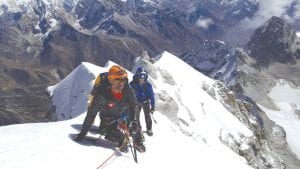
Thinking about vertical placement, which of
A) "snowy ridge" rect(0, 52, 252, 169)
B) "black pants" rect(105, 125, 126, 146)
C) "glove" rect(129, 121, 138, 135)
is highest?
"glove" rect(129, 121, 138, 135)

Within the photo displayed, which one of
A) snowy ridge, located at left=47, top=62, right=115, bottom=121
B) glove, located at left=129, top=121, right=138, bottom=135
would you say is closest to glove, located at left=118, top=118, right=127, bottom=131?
glove, located at left=129, top=121, right=138, bottom=135

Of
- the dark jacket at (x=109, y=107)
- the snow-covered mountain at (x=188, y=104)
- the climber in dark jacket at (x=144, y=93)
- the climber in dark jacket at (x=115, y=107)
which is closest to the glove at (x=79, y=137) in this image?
the climber in dark jacket at (x=115, y=107)

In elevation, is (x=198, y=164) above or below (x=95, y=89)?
below

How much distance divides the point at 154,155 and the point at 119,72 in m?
5.20

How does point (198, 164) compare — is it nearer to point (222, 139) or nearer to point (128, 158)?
point (128, 158)

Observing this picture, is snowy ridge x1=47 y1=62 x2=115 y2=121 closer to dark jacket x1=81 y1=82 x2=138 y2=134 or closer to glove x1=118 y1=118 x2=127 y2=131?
dark jacket x1=81 y1=82 x2=138 y2=134

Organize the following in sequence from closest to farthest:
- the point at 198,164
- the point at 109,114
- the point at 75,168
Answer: the point at 75,168 → the point at 109,114 → the point at 198,164

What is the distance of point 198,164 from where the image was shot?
2725cm

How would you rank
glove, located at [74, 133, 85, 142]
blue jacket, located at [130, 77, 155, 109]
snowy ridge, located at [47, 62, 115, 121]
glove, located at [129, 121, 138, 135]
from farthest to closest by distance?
snowy ridge, located at [47, 62, 115, 121], blue jacket, located at [130, 77, 155, 109], glove, located at [129, 121, 138, 135], glove, located at [74, 133, 85, 142]

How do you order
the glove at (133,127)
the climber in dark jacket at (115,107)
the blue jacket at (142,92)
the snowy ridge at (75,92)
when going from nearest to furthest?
1. the climber in dark jacket at (115,107)
2. the glove at (133,127)
3. the blue jacket at (142,92)
4. the snowy ridge at (75,92)

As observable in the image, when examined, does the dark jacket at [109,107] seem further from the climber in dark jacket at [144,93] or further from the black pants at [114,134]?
the climber in dark jacket at [144,93]

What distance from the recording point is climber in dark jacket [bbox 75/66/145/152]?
22.3 metres

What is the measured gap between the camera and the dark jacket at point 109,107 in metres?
22.3

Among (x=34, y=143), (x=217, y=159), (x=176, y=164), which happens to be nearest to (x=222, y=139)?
(x=217, y=159)
